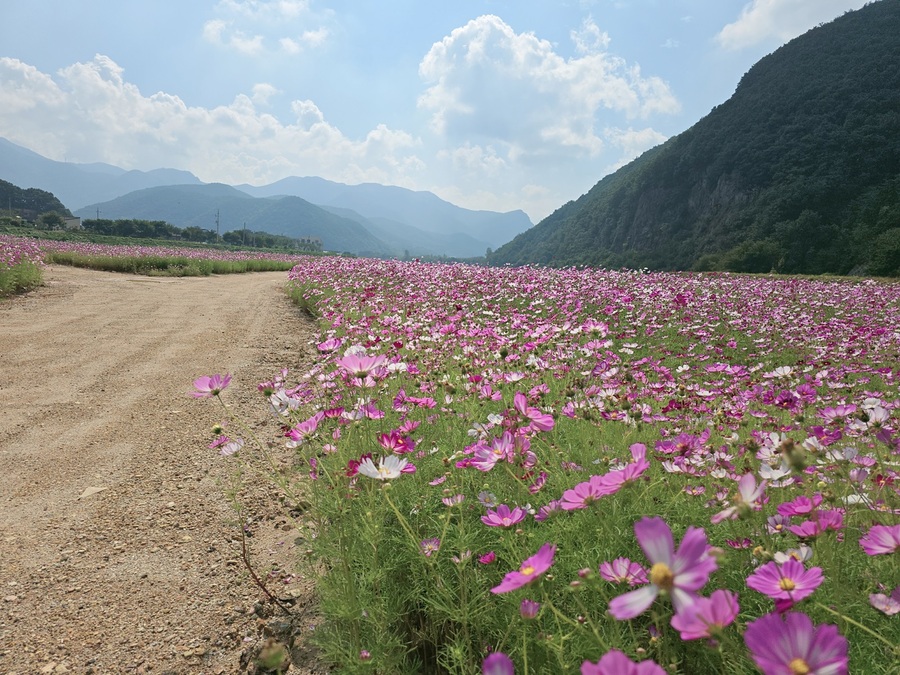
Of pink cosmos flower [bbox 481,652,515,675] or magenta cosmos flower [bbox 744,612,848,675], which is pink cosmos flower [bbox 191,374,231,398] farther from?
magenta cosmos flower [bbox 744,612,848,675]

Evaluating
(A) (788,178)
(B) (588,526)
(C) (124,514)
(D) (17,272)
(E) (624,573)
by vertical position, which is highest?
(A) (788,178)

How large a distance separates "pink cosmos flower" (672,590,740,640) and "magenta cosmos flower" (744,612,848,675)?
0.04 metres

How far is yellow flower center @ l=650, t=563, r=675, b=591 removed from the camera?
0.67 m

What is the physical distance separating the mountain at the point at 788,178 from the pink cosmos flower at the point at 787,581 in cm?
3188

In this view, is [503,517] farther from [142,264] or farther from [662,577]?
[142,264]

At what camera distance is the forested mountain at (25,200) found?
111 meters

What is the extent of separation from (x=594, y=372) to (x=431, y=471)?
1225 mm

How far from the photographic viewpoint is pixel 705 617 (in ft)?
2.26

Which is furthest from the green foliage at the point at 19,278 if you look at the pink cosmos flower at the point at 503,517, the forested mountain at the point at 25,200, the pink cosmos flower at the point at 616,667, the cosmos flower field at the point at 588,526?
the forested mountain at the point at 25,200

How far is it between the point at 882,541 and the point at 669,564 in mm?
729

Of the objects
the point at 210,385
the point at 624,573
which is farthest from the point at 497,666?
the point at 210,385

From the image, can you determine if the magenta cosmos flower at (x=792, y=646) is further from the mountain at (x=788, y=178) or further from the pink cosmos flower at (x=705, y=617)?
the mountain at (x=788, y=178)

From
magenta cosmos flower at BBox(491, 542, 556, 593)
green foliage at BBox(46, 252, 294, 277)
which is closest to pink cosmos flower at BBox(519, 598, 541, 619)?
magenta cosmos flower at BBox(491, 542, 556, 593)

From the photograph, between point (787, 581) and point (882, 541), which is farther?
point (882, 541)
